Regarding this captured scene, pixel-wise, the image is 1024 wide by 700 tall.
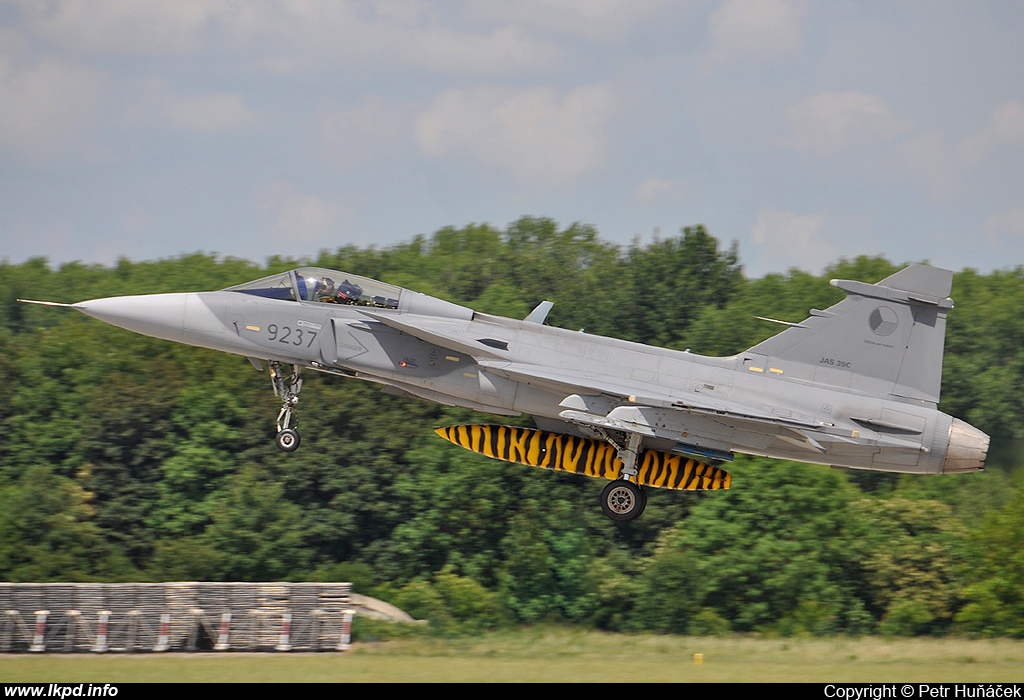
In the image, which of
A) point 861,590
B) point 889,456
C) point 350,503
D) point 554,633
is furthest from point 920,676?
point 350,503

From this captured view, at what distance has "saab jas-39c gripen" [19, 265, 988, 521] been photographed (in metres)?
17.2

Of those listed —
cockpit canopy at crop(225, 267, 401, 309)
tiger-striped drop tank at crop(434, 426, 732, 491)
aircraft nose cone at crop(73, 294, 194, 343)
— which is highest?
cockpit canopy at crop(225, 267, 401, 309)

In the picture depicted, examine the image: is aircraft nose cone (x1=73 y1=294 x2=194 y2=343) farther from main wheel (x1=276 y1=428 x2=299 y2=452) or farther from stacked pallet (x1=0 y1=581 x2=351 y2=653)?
stacked pallet (x1=0 y1=581 x2=351 y2=653)

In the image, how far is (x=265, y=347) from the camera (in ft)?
58.2

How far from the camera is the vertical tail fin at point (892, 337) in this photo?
1748cm

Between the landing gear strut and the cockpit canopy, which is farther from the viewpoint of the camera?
the landing gear strut

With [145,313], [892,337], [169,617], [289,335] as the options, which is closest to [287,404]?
[289,335]

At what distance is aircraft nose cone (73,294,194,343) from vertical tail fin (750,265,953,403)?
948 centimetres

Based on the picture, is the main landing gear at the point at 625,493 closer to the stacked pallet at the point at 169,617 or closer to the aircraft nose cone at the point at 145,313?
the stacked pallet at the point at 169,617

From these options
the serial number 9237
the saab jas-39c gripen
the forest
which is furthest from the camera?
the forest

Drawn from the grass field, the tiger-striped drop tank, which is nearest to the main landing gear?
the tiger-striped drop tank

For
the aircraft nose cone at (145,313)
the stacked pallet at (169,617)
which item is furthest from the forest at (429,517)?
the aircraft nose cone at (145,313)

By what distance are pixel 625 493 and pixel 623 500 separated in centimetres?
12

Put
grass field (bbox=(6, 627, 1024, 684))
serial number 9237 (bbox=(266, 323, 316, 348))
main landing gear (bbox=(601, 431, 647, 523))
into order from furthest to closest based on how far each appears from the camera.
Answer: main landing gear (bbox=(601, 431, 647, 523))
serial number 9237 (bbox=(266, 323, 316, 348))
grass field (bbox=(6, 627, 1024, 684))
